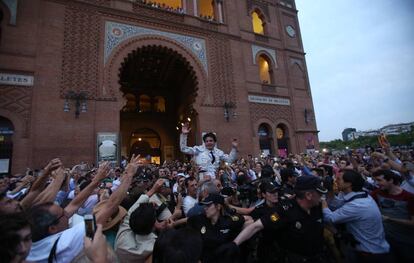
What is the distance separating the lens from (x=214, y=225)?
2510 millimetres

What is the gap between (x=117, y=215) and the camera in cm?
279

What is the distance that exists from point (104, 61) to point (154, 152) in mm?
9483

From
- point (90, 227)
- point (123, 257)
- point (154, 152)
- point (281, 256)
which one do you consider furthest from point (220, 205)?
point (154, 152)

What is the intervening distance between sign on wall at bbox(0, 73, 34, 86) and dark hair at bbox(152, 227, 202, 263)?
12.9 m

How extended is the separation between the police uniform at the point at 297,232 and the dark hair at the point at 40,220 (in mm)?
1920

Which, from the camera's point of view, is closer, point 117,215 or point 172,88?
point 117,215

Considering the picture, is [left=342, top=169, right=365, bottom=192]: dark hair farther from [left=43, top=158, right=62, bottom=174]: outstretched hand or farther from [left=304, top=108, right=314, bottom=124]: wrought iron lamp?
[left=304, top=108, right=314, bottom=124]: wrought iron lamp

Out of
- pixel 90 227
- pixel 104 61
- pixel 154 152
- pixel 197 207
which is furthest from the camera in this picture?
pixel 154 152

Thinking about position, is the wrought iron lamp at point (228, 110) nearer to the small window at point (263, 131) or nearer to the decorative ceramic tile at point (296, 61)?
the small window at point (263, 131)

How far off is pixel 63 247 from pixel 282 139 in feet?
58.2

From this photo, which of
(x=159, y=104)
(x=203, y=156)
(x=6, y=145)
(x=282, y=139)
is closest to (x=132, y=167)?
(x=203, y=156)

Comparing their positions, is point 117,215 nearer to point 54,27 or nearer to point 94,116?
point 94,116

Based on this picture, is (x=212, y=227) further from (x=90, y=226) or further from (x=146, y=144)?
(x=146, y=144)

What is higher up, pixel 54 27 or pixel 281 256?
pixel 54 27
